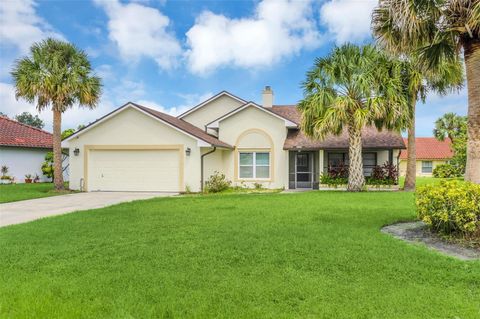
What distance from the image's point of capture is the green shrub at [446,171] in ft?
112

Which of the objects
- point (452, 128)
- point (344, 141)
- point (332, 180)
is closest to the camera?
point (332, 180)

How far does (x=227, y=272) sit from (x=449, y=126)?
130ft

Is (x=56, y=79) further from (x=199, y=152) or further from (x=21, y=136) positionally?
(x=21, y=136)

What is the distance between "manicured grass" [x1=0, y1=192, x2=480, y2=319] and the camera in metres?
4.09

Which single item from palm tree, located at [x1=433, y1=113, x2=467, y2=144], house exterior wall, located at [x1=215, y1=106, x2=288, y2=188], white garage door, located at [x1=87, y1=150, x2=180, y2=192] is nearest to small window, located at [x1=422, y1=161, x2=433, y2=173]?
palm tree, located at [x1=433, y1=113, x2=467, y2=144]

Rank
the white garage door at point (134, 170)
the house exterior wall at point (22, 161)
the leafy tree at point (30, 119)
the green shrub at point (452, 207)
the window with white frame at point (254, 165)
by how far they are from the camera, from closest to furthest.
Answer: the green shrub at point (452, 207) → the white garage door at point (134, 170) → the window with white frame at point (254, 165) → the house exterior wall at point (22, 161) → the leafy tree at point (30, 119)

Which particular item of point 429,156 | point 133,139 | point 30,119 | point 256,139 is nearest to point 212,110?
point 256,139

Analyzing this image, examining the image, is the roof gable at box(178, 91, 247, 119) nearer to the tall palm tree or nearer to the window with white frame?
the window with white frame

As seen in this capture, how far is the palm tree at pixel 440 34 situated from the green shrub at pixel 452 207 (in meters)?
0.58

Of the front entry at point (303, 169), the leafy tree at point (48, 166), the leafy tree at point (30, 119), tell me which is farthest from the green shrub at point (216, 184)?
the leafy tree at point (30, 119)

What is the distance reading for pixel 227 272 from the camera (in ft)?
17.3

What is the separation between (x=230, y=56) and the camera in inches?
811

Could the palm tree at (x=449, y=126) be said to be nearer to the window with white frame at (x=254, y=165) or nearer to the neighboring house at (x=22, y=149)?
the window with white frame at (x=254, y=165)

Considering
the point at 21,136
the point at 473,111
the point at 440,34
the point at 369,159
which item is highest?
the point at 440,34
